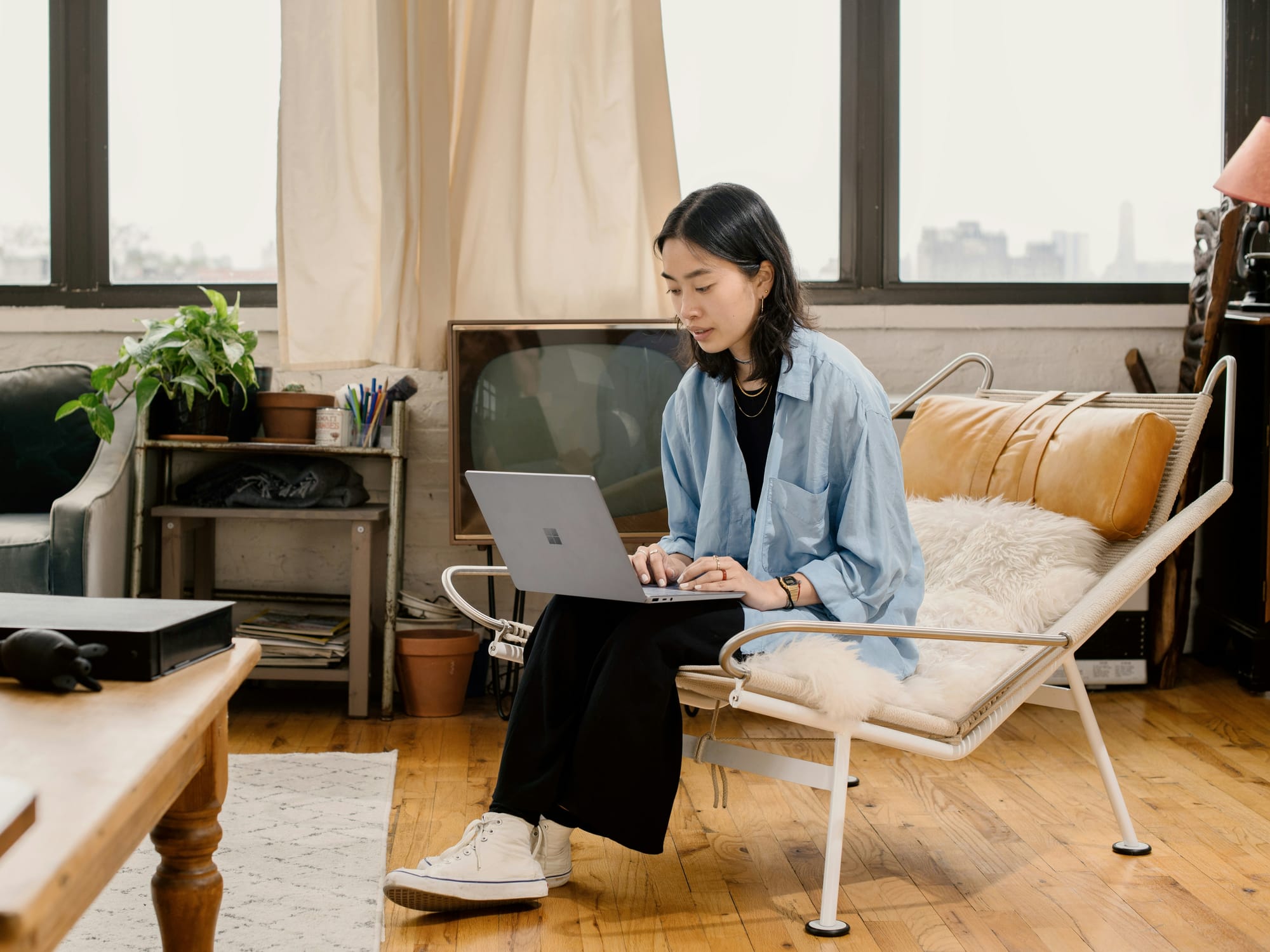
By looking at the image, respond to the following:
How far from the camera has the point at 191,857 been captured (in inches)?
42.1

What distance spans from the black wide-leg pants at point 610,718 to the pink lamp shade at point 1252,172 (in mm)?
1868

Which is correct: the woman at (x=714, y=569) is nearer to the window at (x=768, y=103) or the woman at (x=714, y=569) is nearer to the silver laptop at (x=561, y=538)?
the silver laptop at (x=561, y=538)

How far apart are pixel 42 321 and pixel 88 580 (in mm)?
971

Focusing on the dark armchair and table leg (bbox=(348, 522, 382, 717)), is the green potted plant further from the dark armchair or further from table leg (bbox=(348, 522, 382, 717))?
table leg (bbox=(348, 522, 382, 717))

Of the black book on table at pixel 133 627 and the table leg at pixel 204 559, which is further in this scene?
the table leg at pixel 204 559

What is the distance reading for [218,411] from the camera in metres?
2.72

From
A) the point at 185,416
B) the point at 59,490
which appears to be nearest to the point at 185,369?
the point at 185,416

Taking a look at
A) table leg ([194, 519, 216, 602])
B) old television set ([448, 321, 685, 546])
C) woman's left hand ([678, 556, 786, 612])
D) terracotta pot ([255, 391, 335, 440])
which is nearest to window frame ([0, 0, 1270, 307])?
terracotta pot ([255, 391, 335, 440])

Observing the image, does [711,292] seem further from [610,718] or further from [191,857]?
[191,857]

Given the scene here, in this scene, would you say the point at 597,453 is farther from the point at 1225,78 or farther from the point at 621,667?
the point at 1225,78

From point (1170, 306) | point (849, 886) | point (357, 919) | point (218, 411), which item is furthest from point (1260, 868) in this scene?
point (218, 411)

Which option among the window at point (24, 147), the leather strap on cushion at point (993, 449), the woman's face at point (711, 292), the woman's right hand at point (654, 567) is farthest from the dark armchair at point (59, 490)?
the leather strap on cushion at point (993, 449)

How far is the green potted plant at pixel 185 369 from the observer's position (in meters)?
2.61

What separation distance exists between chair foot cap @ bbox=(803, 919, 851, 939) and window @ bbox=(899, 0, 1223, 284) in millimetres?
2095
